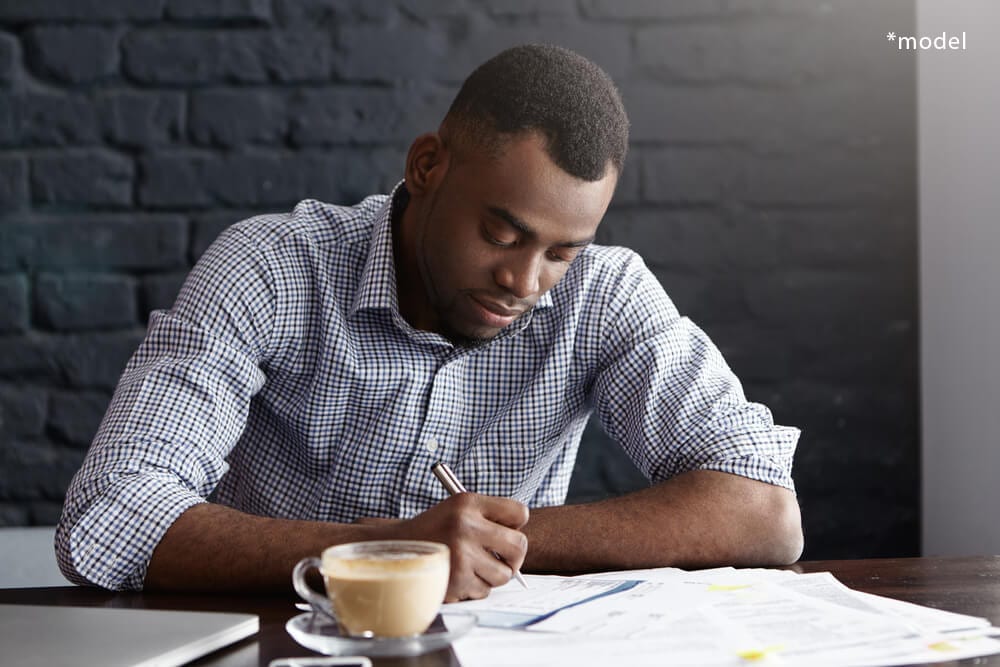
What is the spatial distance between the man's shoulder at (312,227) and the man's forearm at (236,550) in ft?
1.53

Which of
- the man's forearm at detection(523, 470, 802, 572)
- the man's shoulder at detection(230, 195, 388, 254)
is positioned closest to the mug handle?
the man's forearm at detection(523, 470, 802, 572)

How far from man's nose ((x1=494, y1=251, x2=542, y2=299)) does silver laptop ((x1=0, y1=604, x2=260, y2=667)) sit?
56 cm

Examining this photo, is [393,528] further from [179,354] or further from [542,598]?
[179,354]

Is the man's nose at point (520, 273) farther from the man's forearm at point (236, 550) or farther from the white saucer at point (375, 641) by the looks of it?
the white saucer at point (375, 641)

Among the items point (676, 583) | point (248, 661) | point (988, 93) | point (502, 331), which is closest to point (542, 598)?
point (676, 583)

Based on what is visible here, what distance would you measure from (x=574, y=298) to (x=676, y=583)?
1.80 feet

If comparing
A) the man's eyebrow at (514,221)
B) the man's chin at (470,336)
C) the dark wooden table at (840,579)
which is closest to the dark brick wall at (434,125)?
the man's chin at (470,336)

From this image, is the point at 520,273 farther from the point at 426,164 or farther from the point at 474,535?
the point at 474,535

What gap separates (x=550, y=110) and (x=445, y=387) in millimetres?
406

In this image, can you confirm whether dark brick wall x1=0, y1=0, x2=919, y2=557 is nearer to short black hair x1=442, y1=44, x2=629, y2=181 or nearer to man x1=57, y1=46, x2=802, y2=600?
man x1=57, y1=46, x2=802, y2=600

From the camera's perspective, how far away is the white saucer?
78 centimetres

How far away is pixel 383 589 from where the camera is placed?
0.80 m

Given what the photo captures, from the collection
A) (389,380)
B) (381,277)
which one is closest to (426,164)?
(381,277)

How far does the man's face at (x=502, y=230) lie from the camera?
4.16ft
